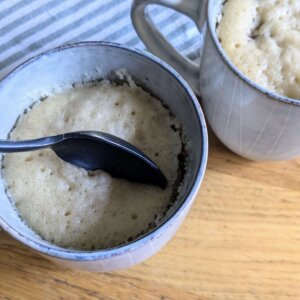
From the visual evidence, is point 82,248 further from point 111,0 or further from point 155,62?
point 111,0

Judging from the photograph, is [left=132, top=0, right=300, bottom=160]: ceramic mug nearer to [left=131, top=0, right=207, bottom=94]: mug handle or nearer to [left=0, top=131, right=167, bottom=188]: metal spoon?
[left=131, top=0, right=207, bottom=94]: mug handle

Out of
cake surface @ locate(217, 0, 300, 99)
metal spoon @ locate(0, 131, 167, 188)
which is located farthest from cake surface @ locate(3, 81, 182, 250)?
cake surface @ locate(217, 0, 300, 99)

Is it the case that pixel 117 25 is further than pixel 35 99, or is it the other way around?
pixel 117 25

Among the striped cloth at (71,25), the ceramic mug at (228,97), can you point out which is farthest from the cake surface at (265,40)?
the striped cloth at (71,25)

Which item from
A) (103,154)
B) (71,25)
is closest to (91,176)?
(103,154)

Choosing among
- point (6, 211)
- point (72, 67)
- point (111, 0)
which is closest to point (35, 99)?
point (72, 67)

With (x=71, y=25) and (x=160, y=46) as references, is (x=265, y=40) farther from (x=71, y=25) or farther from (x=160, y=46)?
(x=71, y=25)
